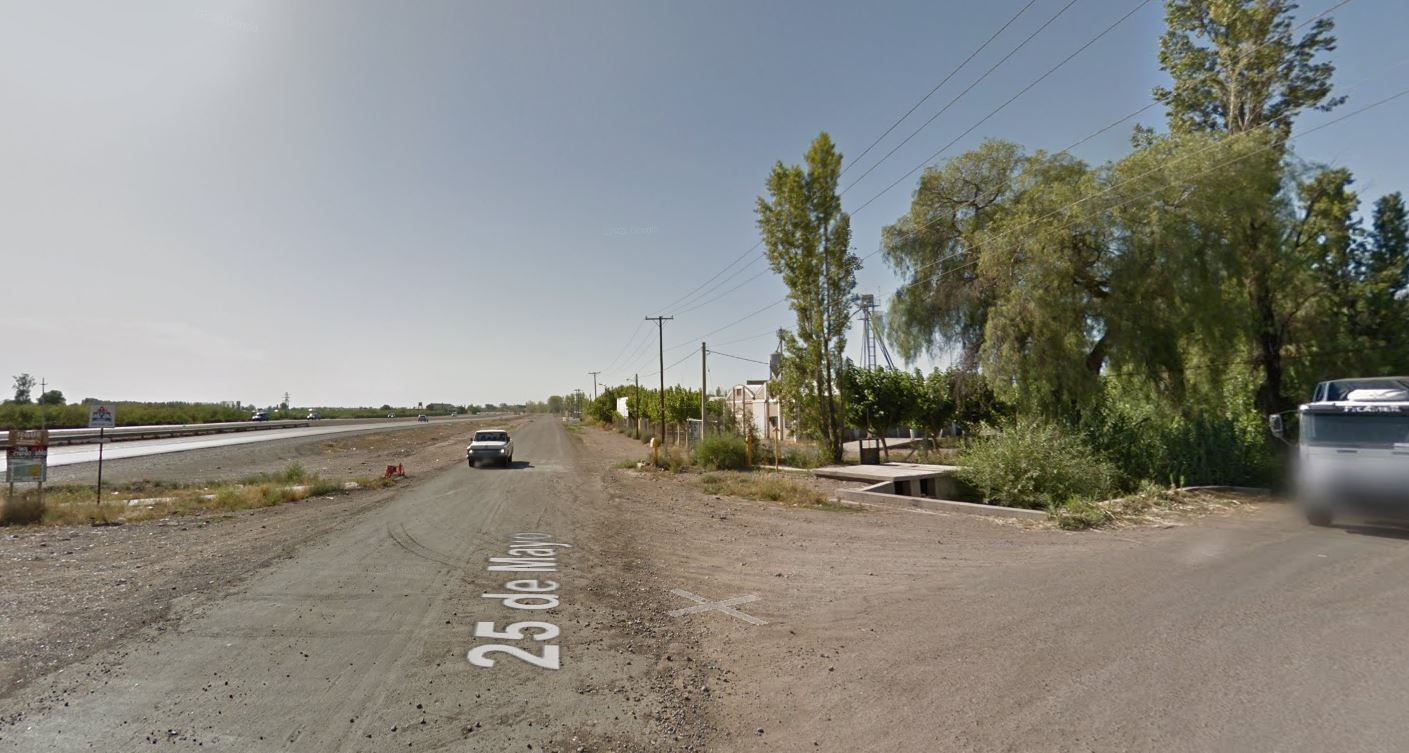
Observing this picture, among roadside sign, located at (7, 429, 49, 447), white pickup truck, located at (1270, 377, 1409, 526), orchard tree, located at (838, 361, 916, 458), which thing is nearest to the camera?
white pickup truck, located at (1270, 377, 1409, 526)

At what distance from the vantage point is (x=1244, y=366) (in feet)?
63.6

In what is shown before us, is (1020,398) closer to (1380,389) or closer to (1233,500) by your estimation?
(1233,500)

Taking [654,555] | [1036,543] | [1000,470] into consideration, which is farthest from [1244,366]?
[654,555]

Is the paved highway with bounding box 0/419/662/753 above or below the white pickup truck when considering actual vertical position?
below

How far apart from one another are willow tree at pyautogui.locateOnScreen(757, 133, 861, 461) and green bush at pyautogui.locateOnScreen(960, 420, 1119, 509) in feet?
33.3

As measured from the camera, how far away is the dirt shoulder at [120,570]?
5.48 metres

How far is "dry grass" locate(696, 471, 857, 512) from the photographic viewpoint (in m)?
14.9

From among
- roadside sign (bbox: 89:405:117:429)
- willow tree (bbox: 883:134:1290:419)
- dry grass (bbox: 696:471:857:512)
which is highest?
willow tree (bbox: 883:134:1290:419)

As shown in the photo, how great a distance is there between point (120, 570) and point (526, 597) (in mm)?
6087

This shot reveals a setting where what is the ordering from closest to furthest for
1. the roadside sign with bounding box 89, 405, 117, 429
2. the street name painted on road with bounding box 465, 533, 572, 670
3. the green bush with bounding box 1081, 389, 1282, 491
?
the street name painted on road with bounding box 465, 533, 572, 670 → the roadside sign with bounding box 89, 405, 117, 429 → the green bush with bounding box 1081, 389, 1282, 491

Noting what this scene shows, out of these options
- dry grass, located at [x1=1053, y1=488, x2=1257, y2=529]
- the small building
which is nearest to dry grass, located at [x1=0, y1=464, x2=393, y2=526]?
dry grass, located at [x1=1053, y1=488, x2=1257, y2=529]

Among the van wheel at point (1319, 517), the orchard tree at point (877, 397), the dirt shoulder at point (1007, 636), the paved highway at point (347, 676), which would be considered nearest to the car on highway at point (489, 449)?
the orchard tree at point (877, 397)

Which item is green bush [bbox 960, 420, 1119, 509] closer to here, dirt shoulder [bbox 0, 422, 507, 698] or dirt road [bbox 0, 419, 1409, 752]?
dirt road [bbox 0, 419, 1409, 752]

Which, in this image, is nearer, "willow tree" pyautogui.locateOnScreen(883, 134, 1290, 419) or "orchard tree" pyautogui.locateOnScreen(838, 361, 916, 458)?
"willow tree" pyautogui.locateOnScreen(883, 134, 1290, 419)
